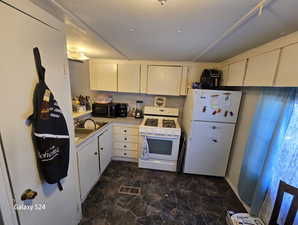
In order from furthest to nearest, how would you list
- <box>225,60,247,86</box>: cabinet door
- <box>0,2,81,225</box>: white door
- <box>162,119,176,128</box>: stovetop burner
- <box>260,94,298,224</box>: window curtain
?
<box>162,119,176,128</box>: stovetop burner, <box>225,60,247,86</box>: cabinet door, <box>260,94,298,224</box>: window curtain, <box>0,2,81,225</box>: white door

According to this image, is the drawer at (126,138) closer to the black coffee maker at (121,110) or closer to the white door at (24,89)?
the black coffee maker at (121,110)

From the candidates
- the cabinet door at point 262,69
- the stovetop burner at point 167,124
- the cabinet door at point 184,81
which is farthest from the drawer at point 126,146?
the cabinet door at point 262,69

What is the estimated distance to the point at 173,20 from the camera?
1038 mm

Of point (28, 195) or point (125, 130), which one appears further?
point (125, 130)

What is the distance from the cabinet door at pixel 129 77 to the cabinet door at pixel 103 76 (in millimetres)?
132

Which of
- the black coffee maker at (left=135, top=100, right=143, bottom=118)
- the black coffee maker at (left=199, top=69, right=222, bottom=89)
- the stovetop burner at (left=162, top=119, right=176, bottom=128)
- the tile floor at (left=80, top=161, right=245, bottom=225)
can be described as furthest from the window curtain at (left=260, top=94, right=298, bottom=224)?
the black coffee maker at (left=135, top=100, right=143, bottom=118)

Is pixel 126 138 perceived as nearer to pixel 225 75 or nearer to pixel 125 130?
pixel 125 130

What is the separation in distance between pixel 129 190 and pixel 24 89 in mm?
1973

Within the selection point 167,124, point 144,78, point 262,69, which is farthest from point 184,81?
point 262,69

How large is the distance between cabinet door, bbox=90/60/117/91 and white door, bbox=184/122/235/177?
195 centimetres

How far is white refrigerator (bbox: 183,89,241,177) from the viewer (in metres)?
2.13

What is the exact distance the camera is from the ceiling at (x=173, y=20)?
0.84 meters

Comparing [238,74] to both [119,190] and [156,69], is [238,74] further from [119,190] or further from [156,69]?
[119,190]

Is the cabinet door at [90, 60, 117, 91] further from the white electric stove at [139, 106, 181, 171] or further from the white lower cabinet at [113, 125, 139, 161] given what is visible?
the white electric stove at [139, 106, 181, 171]
